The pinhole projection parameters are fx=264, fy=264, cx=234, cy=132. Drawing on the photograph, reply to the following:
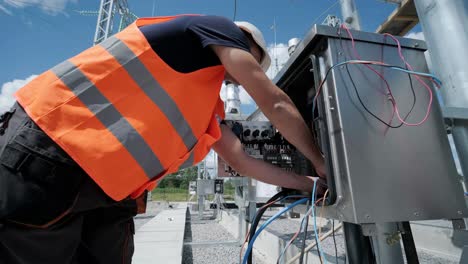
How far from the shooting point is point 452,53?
3.24 ft

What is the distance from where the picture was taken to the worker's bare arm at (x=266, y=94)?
29.5 inches

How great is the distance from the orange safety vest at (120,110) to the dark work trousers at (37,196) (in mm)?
39

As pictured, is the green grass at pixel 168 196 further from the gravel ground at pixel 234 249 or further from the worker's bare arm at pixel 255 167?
the worker's bare arm at pixel 255 167

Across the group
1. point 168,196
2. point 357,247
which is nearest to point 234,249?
point 357,247

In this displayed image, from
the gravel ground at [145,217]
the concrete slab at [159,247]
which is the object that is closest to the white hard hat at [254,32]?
the concrete slab at [159,247]

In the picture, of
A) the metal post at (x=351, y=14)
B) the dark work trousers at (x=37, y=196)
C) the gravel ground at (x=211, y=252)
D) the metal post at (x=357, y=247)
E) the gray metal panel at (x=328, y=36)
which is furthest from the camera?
the gravel ground at (x=211, y=252)

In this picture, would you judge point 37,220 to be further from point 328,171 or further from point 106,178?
point 328,171

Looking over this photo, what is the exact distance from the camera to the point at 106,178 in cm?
62

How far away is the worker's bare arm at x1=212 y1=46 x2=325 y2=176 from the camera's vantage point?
75cm

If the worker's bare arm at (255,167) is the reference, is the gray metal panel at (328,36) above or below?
above

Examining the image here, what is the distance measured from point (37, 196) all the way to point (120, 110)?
26 centimetres

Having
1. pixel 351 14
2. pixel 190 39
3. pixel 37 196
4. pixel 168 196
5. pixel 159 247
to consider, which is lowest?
pixel 159 247

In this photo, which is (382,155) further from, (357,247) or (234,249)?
(234,249)

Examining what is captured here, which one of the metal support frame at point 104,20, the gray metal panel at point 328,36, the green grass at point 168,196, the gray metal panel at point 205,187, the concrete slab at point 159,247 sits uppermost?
the metal support frame at point 104,20
